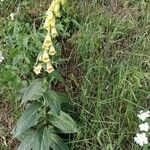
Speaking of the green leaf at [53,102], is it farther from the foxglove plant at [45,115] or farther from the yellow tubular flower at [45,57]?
A: the yellow tubular flower at [45,57]

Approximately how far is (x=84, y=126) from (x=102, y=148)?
0.20 m

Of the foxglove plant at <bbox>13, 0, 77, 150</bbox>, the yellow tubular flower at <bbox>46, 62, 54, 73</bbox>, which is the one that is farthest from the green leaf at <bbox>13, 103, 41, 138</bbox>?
the yellow tubular flower at <bbox>46, 62, 54, 73</bbox>

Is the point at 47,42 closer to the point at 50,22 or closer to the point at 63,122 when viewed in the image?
the point at 50,22

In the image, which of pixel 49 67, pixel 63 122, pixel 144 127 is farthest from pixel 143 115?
pixel 49 67

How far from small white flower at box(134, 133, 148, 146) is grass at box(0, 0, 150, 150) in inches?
5.7

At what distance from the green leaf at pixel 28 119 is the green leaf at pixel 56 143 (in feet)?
0.49

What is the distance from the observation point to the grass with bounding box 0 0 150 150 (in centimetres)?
290

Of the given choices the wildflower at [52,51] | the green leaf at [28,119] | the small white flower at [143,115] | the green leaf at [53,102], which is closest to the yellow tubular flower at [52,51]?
the wildflower at [52,51]

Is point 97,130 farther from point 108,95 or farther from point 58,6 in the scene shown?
point 58,6

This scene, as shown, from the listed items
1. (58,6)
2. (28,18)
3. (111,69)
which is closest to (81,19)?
(28,18)

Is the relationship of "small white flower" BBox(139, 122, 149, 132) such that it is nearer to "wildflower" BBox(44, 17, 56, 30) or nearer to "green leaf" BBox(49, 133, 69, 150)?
"green leaf" BBox(49, 133, 69, 150)

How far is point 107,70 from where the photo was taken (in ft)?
10.3

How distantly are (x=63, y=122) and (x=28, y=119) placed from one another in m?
0.23

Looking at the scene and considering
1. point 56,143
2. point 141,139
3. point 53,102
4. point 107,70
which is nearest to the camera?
point 141,139
